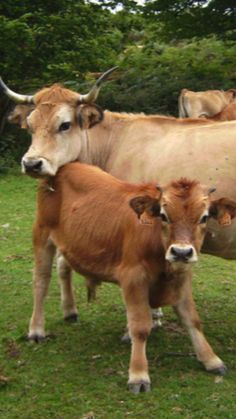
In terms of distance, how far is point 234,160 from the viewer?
5.83 m

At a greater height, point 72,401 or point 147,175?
point 147,175

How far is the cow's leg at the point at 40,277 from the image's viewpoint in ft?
20.4

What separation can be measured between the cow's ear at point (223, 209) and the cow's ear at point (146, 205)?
1.28 feet

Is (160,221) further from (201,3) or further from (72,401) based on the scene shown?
(201,3)

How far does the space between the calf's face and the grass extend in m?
1.06

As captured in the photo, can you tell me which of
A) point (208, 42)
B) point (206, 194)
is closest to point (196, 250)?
point (206, 194)

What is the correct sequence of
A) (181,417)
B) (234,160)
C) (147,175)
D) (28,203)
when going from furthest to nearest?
(28,203) < (147,175) < (234,160) < (181,417)

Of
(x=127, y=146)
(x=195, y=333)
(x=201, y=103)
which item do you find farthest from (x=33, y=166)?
(x=201, y=103)

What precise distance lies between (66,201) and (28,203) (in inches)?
290

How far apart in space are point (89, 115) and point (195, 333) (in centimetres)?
235

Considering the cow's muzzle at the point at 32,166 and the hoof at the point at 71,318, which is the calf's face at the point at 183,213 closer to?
the cow's muzzle at the point at 32,166

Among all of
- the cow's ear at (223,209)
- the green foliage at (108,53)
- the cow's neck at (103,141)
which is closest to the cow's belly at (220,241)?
the cow's ear at (223,209)

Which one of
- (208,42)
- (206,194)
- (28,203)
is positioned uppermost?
(208,42)

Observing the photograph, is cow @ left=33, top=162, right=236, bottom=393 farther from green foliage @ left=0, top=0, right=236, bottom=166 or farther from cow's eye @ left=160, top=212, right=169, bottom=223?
green foliage @ left=0, top=0, right=236, bottom=166
